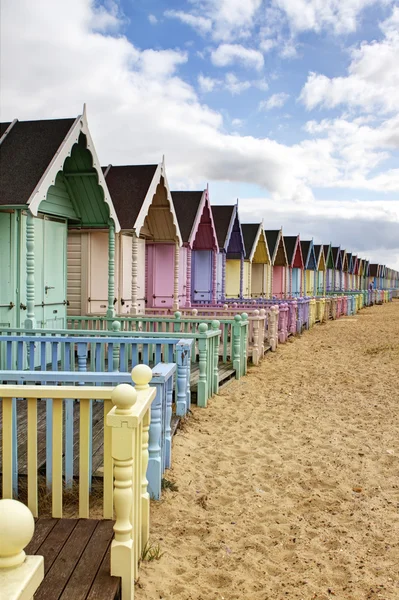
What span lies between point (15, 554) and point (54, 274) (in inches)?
393

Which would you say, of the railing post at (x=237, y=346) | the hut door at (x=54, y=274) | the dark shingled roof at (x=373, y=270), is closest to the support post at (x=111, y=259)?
the hut door at (x=54, y=274)

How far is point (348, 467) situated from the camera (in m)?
6.06

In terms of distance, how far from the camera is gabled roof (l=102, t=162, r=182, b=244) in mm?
12531

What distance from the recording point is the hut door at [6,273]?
9273mm

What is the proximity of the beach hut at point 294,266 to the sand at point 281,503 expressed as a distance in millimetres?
24718

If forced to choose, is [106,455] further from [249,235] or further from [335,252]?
[335,252]

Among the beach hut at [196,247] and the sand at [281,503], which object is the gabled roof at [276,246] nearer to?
the beach hut at [196,247]

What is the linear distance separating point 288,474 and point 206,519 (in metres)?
1.45

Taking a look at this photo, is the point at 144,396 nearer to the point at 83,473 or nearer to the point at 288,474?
the point at 83,473

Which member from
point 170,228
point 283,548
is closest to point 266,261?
point 170,228

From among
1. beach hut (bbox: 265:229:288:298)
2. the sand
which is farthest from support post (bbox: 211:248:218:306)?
the sand

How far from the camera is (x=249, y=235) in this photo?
2672 centimetres

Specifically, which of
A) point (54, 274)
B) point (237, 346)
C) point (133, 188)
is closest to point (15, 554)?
point (237, 346)

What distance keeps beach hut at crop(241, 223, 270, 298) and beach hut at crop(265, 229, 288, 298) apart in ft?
3.44
